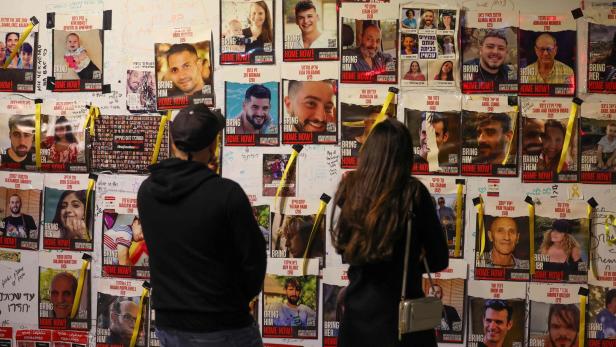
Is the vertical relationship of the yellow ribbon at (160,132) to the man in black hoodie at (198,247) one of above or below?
above

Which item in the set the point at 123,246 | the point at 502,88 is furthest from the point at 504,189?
the point at 123,246

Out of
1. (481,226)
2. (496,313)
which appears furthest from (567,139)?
(496,313)

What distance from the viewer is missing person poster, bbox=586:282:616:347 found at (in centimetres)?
315

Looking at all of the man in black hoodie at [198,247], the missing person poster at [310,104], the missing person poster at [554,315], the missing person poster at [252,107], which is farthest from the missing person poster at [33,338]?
the missing person poster at [554,315]

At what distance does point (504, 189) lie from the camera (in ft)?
10.5

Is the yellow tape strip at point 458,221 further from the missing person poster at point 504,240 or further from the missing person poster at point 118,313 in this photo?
the missing person poster at point 118,313

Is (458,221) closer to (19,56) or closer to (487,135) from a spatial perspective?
(487,135)

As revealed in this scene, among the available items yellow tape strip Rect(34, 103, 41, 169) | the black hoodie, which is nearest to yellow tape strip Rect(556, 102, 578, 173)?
the black hoodie

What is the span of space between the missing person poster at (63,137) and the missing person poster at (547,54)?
2.22 meters

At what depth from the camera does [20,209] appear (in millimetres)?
3488

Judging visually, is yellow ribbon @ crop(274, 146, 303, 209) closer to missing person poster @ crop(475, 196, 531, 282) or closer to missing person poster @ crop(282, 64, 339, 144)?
missing person poster @ crop(282, 64, 339, 144)

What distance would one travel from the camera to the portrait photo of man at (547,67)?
3.17m

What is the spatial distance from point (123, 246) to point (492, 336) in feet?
6.21

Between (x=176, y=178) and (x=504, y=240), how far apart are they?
172 centimetres
